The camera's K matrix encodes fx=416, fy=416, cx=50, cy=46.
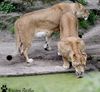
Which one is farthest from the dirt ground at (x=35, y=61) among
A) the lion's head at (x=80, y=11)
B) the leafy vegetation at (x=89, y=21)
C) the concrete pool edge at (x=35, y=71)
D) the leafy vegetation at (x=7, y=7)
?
the leafy vegetation at (x=7, y=7)

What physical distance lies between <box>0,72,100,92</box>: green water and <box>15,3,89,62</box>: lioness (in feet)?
2.75

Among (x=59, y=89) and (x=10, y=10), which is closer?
(x=59, y=89)

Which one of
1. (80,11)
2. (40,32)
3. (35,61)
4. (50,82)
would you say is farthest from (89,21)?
(50,82)

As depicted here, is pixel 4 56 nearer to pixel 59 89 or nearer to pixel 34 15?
pixel 34 15

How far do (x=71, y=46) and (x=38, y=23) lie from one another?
103 centimetres

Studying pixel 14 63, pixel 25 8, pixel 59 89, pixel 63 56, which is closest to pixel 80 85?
pixel 59 89

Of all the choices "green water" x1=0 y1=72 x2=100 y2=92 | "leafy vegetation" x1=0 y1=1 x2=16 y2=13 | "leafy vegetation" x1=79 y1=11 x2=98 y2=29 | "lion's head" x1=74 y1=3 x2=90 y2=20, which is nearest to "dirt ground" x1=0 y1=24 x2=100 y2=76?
"green water" x1=0 y1=72 x2=100 y2=92

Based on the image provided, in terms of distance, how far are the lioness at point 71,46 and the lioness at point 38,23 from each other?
8.5 inches

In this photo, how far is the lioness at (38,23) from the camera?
30.2ft

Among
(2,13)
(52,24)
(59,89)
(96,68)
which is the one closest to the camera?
(59,89)

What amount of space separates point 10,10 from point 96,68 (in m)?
3.97

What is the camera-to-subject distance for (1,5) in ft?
40.0

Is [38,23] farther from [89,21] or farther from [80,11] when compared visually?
[89,21]

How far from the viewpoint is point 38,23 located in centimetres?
936
